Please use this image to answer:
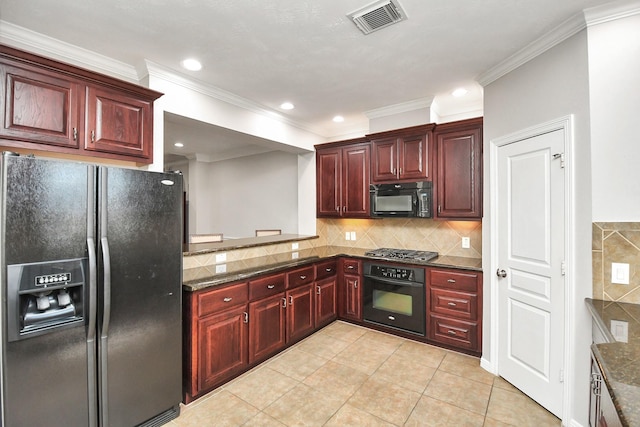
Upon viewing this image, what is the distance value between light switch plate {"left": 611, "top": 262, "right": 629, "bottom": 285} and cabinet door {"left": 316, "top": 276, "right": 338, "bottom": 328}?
2548 mm

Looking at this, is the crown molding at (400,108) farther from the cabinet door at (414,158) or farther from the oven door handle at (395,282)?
the oven door handle at (395,282)

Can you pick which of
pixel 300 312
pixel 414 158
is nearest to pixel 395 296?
pixel 300 312

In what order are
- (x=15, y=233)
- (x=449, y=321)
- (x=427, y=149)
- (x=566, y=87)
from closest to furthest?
(x=15, y=233)
(x=566, y=87)
(x=449, y=321)
(x=427, y=149)

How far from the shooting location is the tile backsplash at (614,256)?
5.56ft

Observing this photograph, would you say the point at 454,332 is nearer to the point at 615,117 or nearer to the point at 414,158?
the point at 414,158

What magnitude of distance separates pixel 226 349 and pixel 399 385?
4.90 feet

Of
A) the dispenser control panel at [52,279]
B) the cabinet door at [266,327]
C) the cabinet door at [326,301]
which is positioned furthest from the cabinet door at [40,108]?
the cabinet door at [326,301]

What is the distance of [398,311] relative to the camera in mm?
3387

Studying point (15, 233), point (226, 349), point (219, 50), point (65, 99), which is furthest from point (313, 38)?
point (226, 349)

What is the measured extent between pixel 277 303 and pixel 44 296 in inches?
70.1

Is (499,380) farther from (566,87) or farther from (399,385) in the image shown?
(566,87)

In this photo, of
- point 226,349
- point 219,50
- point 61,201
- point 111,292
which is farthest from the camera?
point 226,349

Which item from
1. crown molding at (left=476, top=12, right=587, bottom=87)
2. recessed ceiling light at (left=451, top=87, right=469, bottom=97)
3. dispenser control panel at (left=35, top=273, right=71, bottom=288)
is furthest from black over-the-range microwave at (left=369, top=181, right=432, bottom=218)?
dispenser control panel at (left=35, top=273, right=71, bottom=288)

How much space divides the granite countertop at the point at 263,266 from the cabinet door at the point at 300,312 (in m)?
0.32
